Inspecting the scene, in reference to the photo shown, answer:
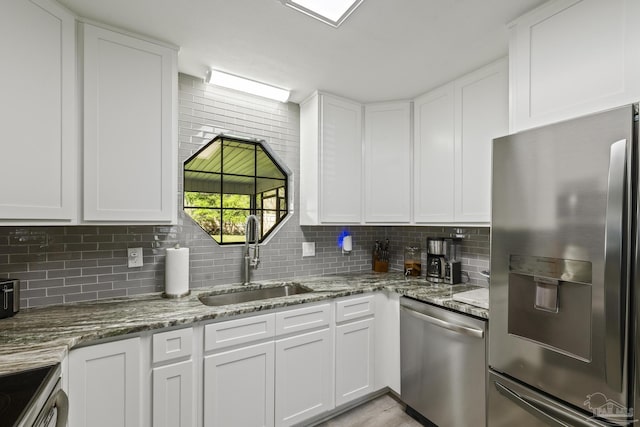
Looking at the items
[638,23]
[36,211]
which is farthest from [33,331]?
[638,23]

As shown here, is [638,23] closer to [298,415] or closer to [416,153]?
[416,153]

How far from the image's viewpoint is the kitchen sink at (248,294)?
2.06 metres

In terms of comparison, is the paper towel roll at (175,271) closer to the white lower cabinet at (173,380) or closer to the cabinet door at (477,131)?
the white lower cabinet at (173,380)

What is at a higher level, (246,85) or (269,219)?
(246,85)

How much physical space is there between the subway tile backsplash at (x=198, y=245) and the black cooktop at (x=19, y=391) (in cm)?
87

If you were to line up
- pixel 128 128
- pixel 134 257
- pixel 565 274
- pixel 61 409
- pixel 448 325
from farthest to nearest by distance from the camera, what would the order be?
1. pixel 134 257
2. pixel 448 325
3. pixel 128 128
4. pixel 565 274
5. pixel 61 409

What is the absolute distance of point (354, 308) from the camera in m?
2.13

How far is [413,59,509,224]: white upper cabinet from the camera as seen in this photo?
75.2 inches

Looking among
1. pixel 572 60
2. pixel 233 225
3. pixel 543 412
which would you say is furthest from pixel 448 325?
pixel 233 225

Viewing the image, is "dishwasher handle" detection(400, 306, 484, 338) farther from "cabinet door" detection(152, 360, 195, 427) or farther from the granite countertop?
"cabinet door" detection(152, 360, 195, 427)

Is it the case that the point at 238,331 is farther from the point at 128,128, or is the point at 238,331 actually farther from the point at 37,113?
the point at 37,113

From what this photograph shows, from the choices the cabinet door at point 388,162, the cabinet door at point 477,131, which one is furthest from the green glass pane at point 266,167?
the cabinet door at point 477,131

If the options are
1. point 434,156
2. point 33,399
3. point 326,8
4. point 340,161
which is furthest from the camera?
point 340,161

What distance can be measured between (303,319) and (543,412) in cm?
128
